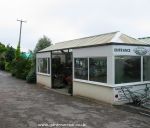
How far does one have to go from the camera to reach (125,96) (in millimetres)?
11453

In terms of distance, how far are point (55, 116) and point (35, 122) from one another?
3.52ft

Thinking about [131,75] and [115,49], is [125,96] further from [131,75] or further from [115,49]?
[115,49]

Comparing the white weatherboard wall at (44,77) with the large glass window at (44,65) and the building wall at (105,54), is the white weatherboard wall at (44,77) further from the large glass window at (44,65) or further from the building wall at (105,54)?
the building wall at (105,54)

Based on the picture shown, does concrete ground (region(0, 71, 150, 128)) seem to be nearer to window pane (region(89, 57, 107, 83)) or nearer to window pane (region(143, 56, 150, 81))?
window pane (region(89, 57, 107, 83))

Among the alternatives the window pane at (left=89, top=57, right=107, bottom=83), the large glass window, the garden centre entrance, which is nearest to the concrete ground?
the window pane at (left=89, top=57, right=107, bottom=83)

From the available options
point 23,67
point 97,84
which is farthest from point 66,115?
point 23,67

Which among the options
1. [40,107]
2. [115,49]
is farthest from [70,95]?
[115,49]

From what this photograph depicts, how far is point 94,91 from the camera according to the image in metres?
12.5

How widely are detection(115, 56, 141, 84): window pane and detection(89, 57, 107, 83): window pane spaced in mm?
615

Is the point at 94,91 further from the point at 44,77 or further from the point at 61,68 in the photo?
the point at 44,77

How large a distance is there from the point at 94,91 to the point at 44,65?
25.4 feet

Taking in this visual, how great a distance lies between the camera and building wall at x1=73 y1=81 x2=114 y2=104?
11.4 m

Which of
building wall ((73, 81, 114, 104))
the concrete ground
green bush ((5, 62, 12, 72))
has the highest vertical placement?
green bush ((5, 62, 12, 72))

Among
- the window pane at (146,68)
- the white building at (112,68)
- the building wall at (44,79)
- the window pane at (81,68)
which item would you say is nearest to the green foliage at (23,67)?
the building wall at (44,79)
